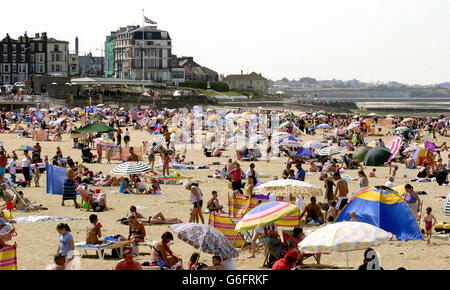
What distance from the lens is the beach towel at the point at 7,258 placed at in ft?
29.6

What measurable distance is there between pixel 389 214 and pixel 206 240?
172 inches

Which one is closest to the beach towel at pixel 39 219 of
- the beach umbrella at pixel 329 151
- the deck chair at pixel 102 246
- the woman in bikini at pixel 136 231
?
the woman in bikini at pixel 136 231

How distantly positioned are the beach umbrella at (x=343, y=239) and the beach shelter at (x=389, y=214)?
3.07 m

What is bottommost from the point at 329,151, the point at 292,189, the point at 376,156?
the point at 376,156

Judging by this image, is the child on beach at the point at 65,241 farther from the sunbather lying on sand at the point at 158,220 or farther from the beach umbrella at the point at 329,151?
the beach umbrella at the point at 329,151

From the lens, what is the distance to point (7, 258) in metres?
9.07

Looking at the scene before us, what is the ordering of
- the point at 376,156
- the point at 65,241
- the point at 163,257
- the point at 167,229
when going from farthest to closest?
1. the point at 376,156
2. the point at 167,229
3. the point at 65,241
4. the point at 163,257

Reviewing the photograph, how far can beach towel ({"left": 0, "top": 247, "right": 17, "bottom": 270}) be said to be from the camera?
902 cm

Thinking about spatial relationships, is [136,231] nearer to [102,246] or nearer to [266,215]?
[102,246]

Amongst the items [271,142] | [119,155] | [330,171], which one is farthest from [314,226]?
[271,142]

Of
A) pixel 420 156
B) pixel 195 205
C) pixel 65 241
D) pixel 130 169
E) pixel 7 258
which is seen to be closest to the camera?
pixel 7 258

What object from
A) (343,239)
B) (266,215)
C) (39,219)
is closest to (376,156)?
(39,219)

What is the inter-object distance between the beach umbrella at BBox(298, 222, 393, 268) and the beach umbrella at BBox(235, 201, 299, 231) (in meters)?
1.39
